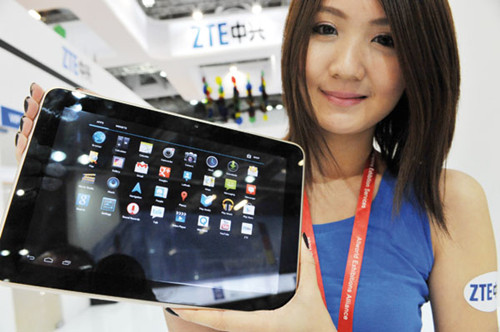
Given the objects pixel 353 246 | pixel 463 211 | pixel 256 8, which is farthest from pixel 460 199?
pixel 256 8

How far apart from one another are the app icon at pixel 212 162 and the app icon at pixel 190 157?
0.07 feet

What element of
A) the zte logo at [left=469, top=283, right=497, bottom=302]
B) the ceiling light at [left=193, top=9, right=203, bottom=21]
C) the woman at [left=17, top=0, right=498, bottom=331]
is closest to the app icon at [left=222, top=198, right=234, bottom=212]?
the woman at [left=17, top=0, right=498, bottom=331]

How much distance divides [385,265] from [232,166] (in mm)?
419

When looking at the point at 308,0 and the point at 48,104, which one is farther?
the point at 308,0

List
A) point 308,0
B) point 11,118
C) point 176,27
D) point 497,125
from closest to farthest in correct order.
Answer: point 308,0, point 497,125, point 11,118, point 176,27

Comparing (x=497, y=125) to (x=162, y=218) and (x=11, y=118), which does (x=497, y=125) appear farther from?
(x=11, y=118)

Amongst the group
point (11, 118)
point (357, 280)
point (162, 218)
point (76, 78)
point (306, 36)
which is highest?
point (76, 78)

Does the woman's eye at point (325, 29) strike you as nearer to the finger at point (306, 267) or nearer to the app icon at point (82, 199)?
the finger at point (306, 267)

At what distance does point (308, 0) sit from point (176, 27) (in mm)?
4001

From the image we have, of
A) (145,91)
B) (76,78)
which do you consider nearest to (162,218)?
(76,78)

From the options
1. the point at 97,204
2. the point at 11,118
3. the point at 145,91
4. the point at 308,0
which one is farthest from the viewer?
the point at 145,91

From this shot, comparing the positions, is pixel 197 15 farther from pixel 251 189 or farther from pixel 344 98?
pixel 251 189

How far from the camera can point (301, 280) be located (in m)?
0.60

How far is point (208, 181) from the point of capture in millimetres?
593
